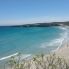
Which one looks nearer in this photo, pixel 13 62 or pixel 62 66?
pixel 13 62

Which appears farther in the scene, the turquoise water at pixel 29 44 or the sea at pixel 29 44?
the turquoise water at pixel 29 44

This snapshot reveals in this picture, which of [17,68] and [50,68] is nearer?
[17,68]

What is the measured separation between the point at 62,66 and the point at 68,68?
1.38 ft

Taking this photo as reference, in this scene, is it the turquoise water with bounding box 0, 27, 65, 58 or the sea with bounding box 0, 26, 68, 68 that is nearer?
the sea with bounding box 0, 26, 68, 68

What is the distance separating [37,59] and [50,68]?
0.94 metres

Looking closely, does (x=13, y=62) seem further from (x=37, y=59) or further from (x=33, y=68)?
(x=33, y=68)

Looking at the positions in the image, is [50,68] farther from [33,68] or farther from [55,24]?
[55,24]

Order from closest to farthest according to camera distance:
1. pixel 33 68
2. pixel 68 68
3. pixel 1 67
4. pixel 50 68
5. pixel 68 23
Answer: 1. pixel 50 68
2. pixel 68 68
3. pixel 33 68
4. pixel 1 67
5. pixel 68 23

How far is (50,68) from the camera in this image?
308 inches

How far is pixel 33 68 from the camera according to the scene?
1059 cm

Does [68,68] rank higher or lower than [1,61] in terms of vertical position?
higher

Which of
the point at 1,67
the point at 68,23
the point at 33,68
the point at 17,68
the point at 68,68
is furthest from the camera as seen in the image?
the point at 68,23

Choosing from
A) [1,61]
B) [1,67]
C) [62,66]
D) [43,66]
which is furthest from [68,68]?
[1,61]

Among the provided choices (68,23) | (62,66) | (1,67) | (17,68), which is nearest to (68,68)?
(62,66)
